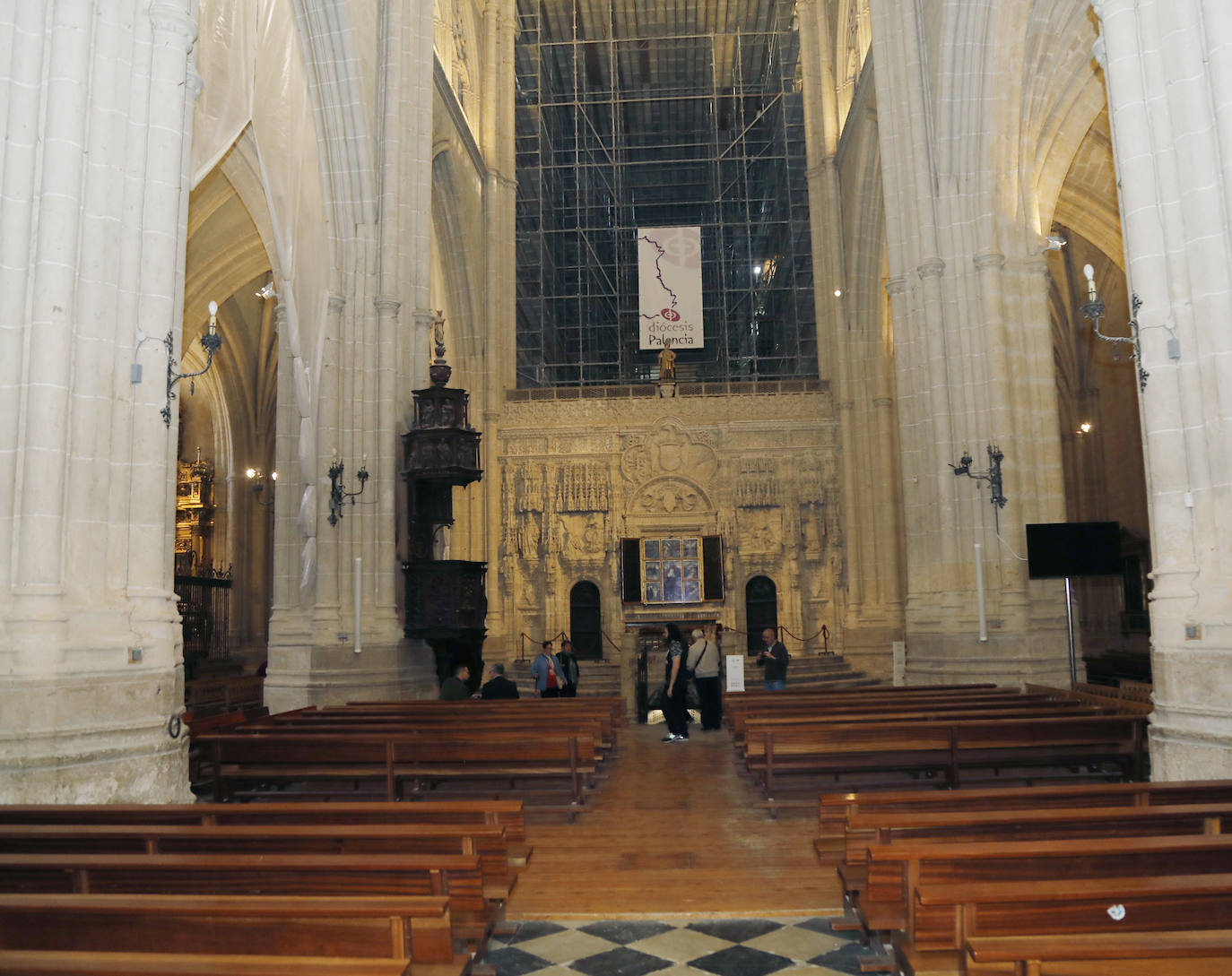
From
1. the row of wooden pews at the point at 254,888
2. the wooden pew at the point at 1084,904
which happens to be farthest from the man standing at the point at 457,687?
the wooden pew at the point at 1084,904

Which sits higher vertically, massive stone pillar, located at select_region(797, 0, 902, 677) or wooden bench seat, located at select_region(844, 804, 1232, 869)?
massive stone pillar, located at select_region(797, 0, 902, 677)

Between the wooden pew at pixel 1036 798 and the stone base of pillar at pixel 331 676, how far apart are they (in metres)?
8.54

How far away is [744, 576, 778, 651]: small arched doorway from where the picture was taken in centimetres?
2181

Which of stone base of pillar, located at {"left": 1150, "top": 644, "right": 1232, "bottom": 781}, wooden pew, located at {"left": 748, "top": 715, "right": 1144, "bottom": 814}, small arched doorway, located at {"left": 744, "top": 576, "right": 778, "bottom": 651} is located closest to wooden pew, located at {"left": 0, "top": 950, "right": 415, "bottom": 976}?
wooden pew, located at {"left": 748, "top": 715, "right": 1144, "bottom": 814}

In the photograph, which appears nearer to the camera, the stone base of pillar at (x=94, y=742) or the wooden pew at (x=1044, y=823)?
the wooden pew at (x=1044, y=823)

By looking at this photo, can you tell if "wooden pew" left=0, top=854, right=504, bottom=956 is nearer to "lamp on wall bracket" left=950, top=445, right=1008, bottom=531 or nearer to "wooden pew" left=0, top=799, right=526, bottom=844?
"wooden pew" left=0, top=799, right=526, bottom=844

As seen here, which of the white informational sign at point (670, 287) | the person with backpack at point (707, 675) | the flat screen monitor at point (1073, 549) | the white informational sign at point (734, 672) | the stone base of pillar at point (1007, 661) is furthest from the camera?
the white informational sign at point (670, 287)

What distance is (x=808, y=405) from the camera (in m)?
22.2

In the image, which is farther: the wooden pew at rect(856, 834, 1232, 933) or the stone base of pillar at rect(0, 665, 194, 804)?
the stone base of pillar at rect(0, 665, 194, 804)

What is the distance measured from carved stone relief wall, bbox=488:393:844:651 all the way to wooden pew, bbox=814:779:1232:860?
666 inches

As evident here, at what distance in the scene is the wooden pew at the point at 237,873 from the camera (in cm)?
326

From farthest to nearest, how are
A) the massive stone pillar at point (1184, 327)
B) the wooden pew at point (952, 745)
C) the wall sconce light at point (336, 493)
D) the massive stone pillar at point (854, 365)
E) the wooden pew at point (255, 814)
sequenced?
the massive stone pillar at point (854, 365) → the wall sconce light at point (336, 493) → the wooden pew at point (952, 745) → the massive stone pillar at point (1184, 327) → the wooden pew at point (255, 814)

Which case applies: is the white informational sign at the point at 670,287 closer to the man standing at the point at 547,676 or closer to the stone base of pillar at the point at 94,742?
the man standing at the point at 547,676

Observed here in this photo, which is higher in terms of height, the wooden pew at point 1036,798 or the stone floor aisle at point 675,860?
the wooden pew at point 1036,798
